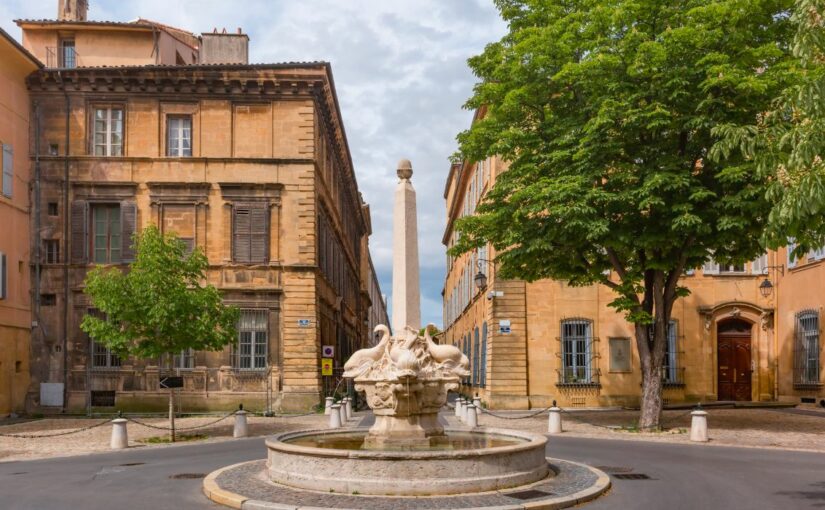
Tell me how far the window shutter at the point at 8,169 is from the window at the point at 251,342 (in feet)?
29.2

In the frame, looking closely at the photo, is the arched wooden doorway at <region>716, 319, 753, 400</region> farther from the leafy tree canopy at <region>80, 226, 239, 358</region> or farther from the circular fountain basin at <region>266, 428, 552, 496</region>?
the circular fountain basin at <region>266, 428, 552, 496</region>

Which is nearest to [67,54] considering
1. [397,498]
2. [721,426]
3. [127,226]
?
[127,226]

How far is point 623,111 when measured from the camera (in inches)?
770

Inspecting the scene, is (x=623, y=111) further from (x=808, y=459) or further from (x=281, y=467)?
(x=281, y=467)

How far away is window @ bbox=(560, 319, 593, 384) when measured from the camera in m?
30.3

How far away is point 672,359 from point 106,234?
69.6ft

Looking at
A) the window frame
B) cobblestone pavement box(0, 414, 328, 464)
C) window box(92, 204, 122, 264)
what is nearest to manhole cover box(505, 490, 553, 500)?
cobblestone pavement box(0, 414, 328, 464)

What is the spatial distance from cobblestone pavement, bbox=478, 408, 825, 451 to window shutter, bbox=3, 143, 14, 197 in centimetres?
1769

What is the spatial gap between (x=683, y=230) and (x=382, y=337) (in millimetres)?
8572

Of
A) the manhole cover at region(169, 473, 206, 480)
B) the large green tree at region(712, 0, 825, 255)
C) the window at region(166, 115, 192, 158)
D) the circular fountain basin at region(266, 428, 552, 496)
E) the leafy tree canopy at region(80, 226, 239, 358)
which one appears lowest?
the manhole cover at region(169, 473, 206, 480)

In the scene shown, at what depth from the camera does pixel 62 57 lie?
3497cm

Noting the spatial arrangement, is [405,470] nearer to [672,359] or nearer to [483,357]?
[672,359]

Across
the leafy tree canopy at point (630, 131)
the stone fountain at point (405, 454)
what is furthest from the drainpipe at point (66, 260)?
the stone fountain at point (405, 454)

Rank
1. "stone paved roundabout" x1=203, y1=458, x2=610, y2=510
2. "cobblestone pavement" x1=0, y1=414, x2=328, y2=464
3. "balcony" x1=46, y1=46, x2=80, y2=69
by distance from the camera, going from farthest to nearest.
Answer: "balcony" x1=46, y1=46, x2=80, y2=69, "cobblestone pavement" x1=0, y1=414, x2=328, y2=464, "stone paved roundabout" x1=203, y1=458, x2=610, y2=510
